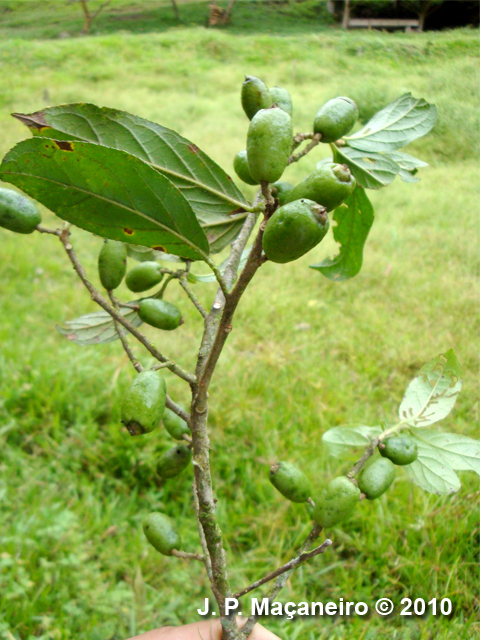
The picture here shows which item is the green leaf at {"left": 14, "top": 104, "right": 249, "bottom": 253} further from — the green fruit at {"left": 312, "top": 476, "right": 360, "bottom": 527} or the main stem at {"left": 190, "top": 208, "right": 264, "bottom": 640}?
the green fruit at {"left": 312, "top": 476, "right": 360, "bottom": 527}

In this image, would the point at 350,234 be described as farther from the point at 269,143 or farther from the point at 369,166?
the point at 269,143

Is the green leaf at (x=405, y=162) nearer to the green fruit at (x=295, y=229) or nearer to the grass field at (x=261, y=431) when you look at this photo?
the green fruit at (x=295, y=229)

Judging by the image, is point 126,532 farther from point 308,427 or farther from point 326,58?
point 326,58

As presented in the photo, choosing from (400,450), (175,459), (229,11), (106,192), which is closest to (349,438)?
(400,450)

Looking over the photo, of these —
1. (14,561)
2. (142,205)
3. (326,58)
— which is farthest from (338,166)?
(326,58)

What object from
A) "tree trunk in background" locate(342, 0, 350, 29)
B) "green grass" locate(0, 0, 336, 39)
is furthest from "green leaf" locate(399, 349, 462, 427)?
"tree trunk in background" locate(342, 0, 350, 29)
